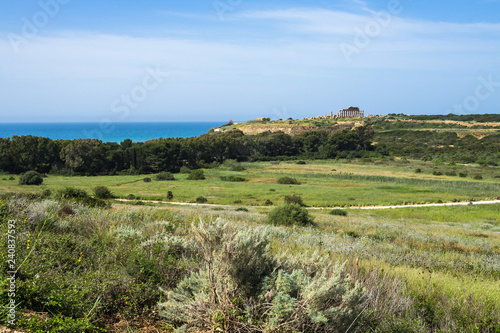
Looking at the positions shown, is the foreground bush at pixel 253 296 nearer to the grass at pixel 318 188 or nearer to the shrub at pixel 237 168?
the grass at pixel 318 188

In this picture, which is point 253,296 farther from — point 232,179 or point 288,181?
point 232,179

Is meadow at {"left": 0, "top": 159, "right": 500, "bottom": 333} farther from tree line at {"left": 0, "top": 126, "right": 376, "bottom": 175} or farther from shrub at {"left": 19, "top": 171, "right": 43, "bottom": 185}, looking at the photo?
tree line at {"left": 0, "top": 126, "right": 376, "bottom": 175}

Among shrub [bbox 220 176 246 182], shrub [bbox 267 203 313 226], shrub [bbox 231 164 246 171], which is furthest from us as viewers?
shrub [bbox 231 164 246 171]

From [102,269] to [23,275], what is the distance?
843mm

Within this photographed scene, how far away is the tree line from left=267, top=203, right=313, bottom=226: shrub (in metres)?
65.3

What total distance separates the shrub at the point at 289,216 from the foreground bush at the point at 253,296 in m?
12.7

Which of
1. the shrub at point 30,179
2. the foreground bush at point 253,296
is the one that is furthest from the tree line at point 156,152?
the foreground bush at point 253,296

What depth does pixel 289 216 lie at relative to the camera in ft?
56.0

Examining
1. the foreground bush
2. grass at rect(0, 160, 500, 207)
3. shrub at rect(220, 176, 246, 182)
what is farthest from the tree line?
the foreground bush

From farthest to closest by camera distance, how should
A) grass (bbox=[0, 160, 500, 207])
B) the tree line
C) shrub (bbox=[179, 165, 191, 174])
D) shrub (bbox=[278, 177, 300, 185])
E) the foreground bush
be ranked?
shrub (bbox=[179, 165, 191, 174]) < the tree line < shrub (bbox=[278, 177, 300, 185]) < grass (bbox=[0, 160, 500, 207]) < the foreground bush

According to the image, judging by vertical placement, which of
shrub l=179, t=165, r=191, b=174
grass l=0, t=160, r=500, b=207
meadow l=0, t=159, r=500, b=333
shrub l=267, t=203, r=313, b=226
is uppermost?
meadow l=0, t=159, r=500, b=333

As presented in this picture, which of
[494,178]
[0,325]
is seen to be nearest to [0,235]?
[0,325]

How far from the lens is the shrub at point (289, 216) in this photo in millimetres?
16656

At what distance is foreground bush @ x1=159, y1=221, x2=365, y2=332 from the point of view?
3.12m
